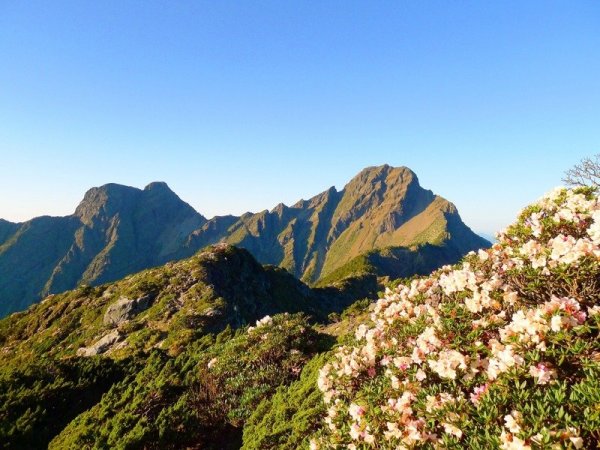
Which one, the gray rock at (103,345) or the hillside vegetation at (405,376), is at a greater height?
the hillside vegetation at (405,376)

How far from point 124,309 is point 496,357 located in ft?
130

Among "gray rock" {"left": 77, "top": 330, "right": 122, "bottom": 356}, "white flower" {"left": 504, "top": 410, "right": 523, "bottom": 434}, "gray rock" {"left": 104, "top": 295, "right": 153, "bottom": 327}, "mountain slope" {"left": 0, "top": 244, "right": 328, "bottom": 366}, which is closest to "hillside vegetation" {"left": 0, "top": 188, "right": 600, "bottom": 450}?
"white flower" {"left": 504, "top": 410, "right": 523, "bottom": 434}

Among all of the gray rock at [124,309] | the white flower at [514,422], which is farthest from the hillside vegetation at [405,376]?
the gray rock at [124,309]

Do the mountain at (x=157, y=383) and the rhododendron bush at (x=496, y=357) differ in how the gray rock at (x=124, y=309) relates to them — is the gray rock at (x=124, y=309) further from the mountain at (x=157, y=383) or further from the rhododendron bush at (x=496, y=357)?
the rhododendron bush at (x=496, y=357)

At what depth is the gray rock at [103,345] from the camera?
30250mm

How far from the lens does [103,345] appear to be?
101ft

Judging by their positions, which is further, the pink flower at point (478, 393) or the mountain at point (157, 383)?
the mountain at point (157, 383)

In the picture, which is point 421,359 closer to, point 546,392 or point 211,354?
point 546,392

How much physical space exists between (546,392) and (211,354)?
13083mm

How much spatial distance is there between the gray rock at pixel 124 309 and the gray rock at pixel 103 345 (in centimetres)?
469

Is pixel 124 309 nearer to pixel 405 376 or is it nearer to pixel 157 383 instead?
pixel 157 383

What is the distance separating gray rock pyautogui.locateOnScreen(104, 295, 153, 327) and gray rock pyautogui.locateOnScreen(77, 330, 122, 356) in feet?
15.4

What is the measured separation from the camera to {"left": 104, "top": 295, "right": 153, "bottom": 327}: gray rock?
37.1 m

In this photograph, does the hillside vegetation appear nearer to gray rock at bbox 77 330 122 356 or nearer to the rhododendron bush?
the rhododendron bush
